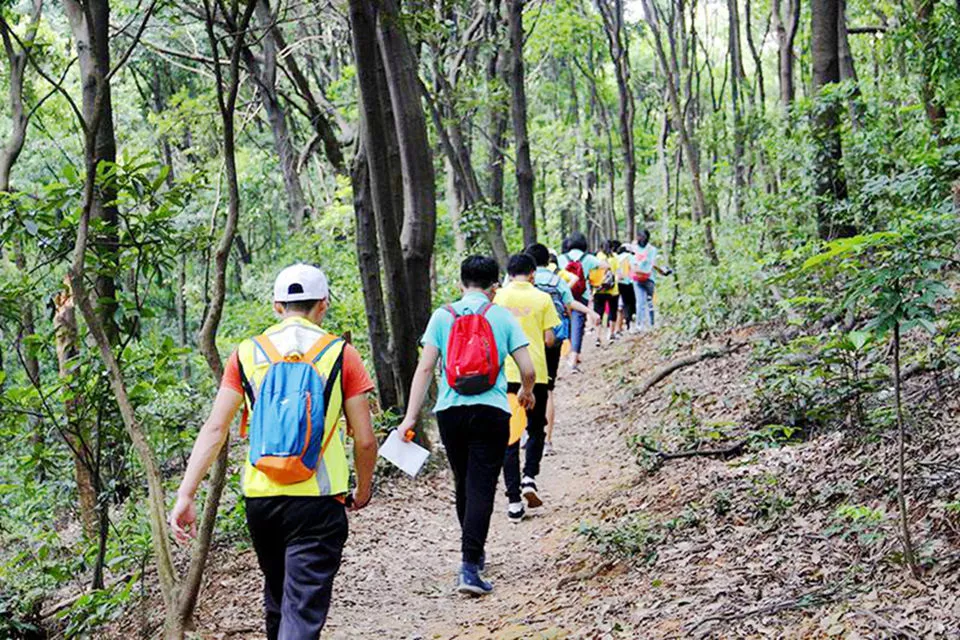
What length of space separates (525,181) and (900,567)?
1285 centimetres

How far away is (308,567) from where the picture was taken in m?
3.92

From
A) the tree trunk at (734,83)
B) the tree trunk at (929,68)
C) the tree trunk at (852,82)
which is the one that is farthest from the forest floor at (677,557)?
the tree trunk at (734,83)

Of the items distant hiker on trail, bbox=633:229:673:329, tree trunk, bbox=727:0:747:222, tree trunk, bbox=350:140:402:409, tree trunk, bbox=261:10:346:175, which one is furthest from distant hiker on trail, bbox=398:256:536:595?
tree trunk, bbox=727:0:747:222

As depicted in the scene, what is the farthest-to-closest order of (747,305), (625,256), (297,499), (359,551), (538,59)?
(538,59), (625,256), (747,305), (359,551), (297,499)

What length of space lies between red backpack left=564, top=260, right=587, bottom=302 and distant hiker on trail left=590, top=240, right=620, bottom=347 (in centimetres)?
183

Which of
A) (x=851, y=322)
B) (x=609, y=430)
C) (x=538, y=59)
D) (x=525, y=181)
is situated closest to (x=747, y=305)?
(x=609, y=430)

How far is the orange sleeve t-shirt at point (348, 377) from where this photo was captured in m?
4.02

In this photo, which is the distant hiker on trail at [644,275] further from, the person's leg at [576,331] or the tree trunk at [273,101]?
the tree trunk at [273,101]

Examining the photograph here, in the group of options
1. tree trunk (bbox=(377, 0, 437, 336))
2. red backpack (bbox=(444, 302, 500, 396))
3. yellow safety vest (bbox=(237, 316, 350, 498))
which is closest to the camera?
yellow safety vest (bbox=(237, 316, 350, 498))

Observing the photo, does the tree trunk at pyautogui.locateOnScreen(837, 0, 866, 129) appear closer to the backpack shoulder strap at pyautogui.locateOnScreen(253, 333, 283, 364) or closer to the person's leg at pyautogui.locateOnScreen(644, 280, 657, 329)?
the person's leg at pyautogui.locateOnScreen(644, 280, 657, 329)

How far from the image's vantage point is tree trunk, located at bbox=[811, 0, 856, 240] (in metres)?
9.66

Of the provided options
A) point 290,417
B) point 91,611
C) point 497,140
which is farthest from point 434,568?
point 497,140

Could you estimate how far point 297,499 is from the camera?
3.92 m

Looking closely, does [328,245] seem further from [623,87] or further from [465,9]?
[623,87]
